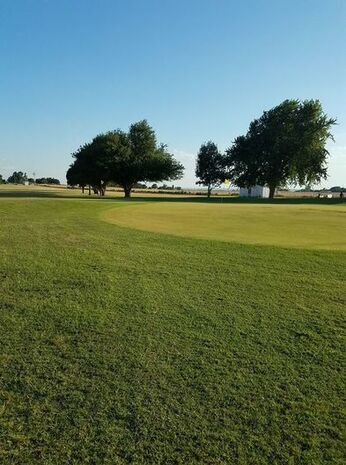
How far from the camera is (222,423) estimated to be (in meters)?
3.26

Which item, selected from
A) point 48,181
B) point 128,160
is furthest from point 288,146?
point 48,181

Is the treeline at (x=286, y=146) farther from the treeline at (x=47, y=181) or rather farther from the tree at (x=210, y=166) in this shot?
the treeline at (x=47, y=181)

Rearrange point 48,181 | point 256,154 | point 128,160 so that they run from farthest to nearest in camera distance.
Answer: point 48,181 → point 256,154 → point 128,160

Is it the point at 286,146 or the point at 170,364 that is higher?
the point at 286,146

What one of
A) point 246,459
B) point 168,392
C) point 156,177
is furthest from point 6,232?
point 156,177

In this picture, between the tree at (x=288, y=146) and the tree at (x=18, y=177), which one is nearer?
the tree at (x=288, y=146)

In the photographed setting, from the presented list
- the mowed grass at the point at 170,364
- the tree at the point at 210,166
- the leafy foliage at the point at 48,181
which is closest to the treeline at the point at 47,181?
the leafy foliage at the point at 48,181

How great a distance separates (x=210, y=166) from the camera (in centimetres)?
7419

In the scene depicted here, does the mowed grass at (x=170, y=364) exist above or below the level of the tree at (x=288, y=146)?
below

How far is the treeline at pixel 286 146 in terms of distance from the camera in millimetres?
60312

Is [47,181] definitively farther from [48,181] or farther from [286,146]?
[286,146]

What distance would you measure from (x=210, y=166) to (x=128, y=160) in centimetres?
2177

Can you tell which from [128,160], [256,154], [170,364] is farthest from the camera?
[256,154]

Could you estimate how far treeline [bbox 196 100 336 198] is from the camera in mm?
60312
